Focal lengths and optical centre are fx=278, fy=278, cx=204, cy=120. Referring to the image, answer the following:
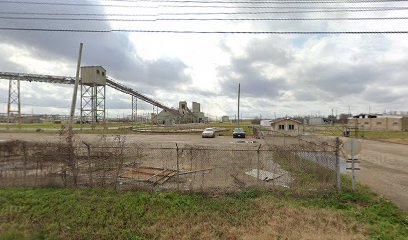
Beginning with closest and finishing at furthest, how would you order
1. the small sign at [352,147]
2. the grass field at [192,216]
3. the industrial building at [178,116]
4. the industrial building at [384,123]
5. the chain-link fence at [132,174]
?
the grass field at [192,216], the small sign at [352,147], the chain-link fence at [132,174], the industrial building at [384,123], the industrial building at [178,116]

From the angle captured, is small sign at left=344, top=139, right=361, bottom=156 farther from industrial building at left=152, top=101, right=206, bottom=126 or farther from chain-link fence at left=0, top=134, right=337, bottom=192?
industrial building at left=152, top=101, right=206, bottom=126

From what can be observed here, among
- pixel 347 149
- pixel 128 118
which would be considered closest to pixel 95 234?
pixel 347 149

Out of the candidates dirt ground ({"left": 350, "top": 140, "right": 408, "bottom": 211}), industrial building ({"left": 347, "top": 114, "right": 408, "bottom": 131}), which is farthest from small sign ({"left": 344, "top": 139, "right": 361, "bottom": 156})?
industrial building ({"left": 347, "top": 114, "right": 408, "bottom": 131})

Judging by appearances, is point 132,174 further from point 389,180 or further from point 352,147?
point 389,180

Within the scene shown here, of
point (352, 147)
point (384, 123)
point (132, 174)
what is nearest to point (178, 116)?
point (384, 123)

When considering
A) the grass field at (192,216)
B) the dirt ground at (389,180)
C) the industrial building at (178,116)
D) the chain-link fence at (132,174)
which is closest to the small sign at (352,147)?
the chain-link fence at (132,174)

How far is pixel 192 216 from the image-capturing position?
732 centimetres

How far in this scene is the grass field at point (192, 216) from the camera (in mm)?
6406

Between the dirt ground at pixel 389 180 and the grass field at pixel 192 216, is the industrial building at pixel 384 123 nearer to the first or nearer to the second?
the dirt ground at pixel 389 180

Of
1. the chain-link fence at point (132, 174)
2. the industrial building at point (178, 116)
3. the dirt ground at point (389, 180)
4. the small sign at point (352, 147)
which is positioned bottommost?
the dirt ground at point (389, 180)

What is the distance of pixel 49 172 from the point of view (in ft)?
32.5

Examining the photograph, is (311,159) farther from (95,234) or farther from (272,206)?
(95,234)

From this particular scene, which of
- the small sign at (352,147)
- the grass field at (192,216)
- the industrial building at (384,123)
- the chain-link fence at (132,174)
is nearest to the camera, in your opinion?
the grass field at (192,216)

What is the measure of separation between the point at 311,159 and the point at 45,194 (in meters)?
10.4
